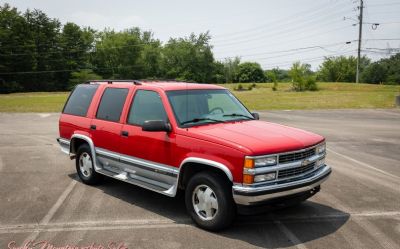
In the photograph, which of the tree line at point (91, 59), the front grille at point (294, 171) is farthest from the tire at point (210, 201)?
the tree line at point (91, 59)

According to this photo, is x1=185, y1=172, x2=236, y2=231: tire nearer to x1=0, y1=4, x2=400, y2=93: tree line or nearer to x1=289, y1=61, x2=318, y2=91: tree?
x1=289, y1=61, x2=318, y2=91: tree

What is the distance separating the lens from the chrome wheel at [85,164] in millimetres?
7570

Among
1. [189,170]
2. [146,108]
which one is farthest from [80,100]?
[189,170]

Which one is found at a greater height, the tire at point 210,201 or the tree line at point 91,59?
the tree line at point 91,59

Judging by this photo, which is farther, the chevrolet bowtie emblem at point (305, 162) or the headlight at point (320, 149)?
the headlight at point (320, 149)

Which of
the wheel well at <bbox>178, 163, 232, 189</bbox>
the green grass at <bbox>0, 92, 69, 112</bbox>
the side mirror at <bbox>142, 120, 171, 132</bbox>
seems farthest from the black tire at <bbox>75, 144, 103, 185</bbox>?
the green grass at <bbox>0, 92, 69, 112</bbox>

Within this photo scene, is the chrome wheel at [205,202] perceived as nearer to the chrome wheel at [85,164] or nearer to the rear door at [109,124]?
the rear door at [109,124]

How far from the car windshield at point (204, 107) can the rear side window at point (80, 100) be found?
2265mm

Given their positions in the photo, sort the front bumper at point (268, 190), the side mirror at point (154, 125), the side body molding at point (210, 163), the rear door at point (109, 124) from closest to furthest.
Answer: the front bumper at point (268, 190) < the side body molding at point (210, 163) < the side mirror at point (154, 125) < the rear door at point (109, 124)

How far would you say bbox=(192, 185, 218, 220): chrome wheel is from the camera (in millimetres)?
5234

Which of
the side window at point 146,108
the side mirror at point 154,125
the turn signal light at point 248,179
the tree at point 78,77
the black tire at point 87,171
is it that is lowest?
the black tire at point 87,171

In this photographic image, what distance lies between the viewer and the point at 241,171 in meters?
4.82

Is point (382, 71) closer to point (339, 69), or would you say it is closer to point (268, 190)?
point (339, 69)

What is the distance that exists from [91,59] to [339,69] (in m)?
68.4
